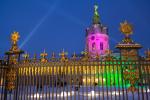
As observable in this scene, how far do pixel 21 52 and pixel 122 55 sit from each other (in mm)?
5210

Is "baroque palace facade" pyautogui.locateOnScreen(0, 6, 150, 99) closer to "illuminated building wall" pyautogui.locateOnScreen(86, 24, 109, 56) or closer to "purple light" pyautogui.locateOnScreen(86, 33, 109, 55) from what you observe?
"illuminated building wall" pyautogui.locateOnScreen(86, 24, 109, 56)

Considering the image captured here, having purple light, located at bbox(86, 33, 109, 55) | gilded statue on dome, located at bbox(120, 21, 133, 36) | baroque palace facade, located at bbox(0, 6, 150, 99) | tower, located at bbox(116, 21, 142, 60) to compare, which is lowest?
baroque palace facade, located at bbox(0, 6, 150, 99)

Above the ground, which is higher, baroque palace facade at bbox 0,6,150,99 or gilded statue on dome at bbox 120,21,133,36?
gilded statue on dome at bbox 120,21,133,36

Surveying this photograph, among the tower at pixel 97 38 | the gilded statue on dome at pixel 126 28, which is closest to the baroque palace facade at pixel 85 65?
the gilded statue on dome at pixel 126 28

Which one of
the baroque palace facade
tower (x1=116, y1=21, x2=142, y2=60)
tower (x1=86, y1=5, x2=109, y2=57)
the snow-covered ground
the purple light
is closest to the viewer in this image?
the snow-covered ground

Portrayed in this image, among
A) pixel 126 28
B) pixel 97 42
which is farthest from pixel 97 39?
pixel 126 28

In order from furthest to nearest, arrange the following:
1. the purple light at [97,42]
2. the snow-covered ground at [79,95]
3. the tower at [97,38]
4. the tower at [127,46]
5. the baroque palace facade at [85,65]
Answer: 1. the tower at [97,38]
2. the purple light at [97,42]
3. the tower at [127,46]
4. the baroque palace facade at [85,65]
5. the snow-covered ground at [79,95]

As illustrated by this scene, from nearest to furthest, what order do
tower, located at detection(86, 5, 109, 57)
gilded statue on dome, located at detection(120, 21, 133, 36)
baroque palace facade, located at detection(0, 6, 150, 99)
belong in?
1. baroque palace facade, located at detection(0, 6, 150, 99)
2. gilded statue on dome, located at detection(120, 21, 133, 36)
3. tower, located at detection(86, 5, 109, 57)

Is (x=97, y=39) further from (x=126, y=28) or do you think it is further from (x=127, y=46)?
(x=127, y=46)

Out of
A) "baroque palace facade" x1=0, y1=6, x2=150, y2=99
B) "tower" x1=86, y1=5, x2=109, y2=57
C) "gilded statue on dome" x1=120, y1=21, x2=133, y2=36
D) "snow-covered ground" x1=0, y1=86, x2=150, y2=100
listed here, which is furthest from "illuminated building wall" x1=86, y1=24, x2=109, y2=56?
"baroque palace facade" x1=0, y1=6, x2=150, y2=99

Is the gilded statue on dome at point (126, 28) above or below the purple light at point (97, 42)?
below

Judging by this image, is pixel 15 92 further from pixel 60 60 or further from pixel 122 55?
pixel 122 55

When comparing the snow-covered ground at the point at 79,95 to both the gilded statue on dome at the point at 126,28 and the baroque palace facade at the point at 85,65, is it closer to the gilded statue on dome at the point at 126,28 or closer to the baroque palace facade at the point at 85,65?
the baroque palace facade at the point at 85,65

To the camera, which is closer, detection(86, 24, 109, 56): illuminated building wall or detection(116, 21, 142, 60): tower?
detection(116, 21, 142, 60): tower
